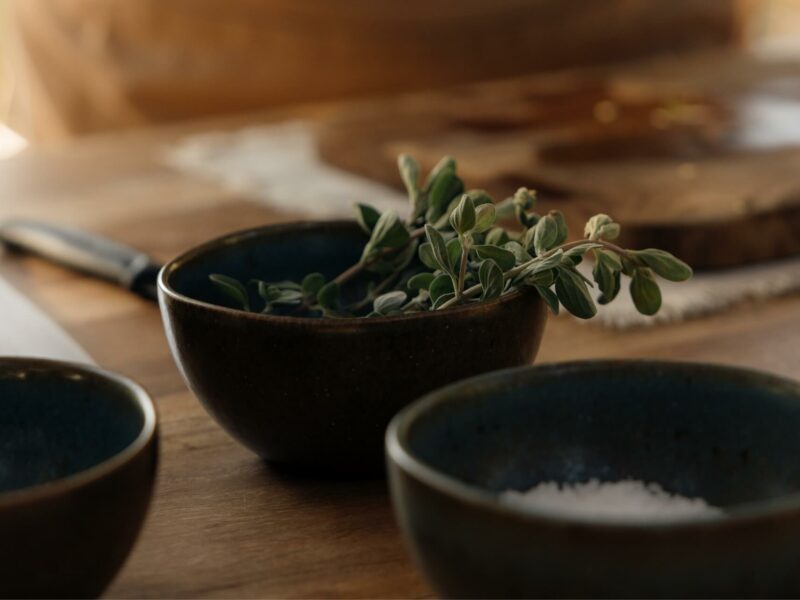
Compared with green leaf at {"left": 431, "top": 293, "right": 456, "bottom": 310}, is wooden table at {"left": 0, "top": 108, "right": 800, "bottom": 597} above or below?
below

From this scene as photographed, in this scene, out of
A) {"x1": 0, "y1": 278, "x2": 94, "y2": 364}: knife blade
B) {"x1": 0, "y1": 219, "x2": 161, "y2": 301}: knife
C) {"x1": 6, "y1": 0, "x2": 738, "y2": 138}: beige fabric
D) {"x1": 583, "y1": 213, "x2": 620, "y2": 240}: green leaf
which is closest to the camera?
{"x1": 583, "y1": 213, "x2": 620, "y2": 240}: green leaf

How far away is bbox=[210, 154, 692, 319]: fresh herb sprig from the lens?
0.56 meters

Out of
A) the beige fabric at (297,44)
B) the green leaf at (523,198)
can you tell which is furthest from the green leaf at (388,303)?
the beige fabric at (297,44)

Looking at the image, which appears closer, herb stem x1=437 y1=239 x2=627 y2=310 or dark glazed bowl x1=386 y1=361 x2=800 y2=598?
dark glazed bowl x1=386 y1=361 x2=800 y2=598

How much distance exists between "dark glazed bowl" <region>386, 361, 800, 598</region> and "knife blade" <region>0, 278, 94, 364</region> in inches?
15.2

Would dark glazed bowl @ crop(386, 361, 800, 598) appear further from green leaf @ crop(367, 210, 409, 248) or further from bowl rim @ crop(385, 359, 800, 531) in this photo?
green leaf @ crop(367, 210, 409, 248)

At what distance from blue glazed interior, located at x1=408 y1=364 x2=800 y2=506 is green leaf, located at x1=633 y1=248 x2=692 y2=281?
8 centimetres

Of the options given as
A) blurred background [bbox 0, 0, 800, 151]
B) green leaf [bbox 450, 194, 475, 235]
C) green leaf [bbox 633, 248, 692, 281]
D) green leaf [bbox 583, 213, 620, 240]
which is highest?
green leaf [bbox 450, 194, 475, 235]

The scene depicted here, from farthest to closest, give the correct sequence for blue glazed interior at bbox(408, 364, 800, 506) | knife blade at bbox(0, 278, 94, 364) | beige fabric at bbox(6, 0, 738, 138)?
1. beige fabric at bbox(6, 0, 738, 138)
2. knife blade at bbox(0, 278, 94, 364)
3. blue glazed interior at bbox(408, 364, 800, 506)

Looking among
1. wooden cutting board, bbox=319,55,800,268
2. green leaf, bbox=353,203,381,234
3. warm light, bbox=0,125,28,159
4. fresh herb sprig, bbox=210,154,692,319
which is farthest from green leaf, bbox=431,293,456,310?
warm light, bbox=0,125,28,159

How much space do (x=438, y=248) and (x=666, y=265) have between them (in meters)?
0.10

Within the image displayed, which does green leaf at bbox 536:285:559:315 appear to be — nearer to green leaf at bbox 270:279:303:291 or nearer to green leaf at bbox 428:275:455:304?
green leaf at bbox 428:275:455:304

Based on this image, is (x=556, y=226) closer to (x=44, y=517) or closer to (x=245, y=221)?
(x=44, y=517)

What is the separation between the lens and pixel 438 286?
23.0 inches
